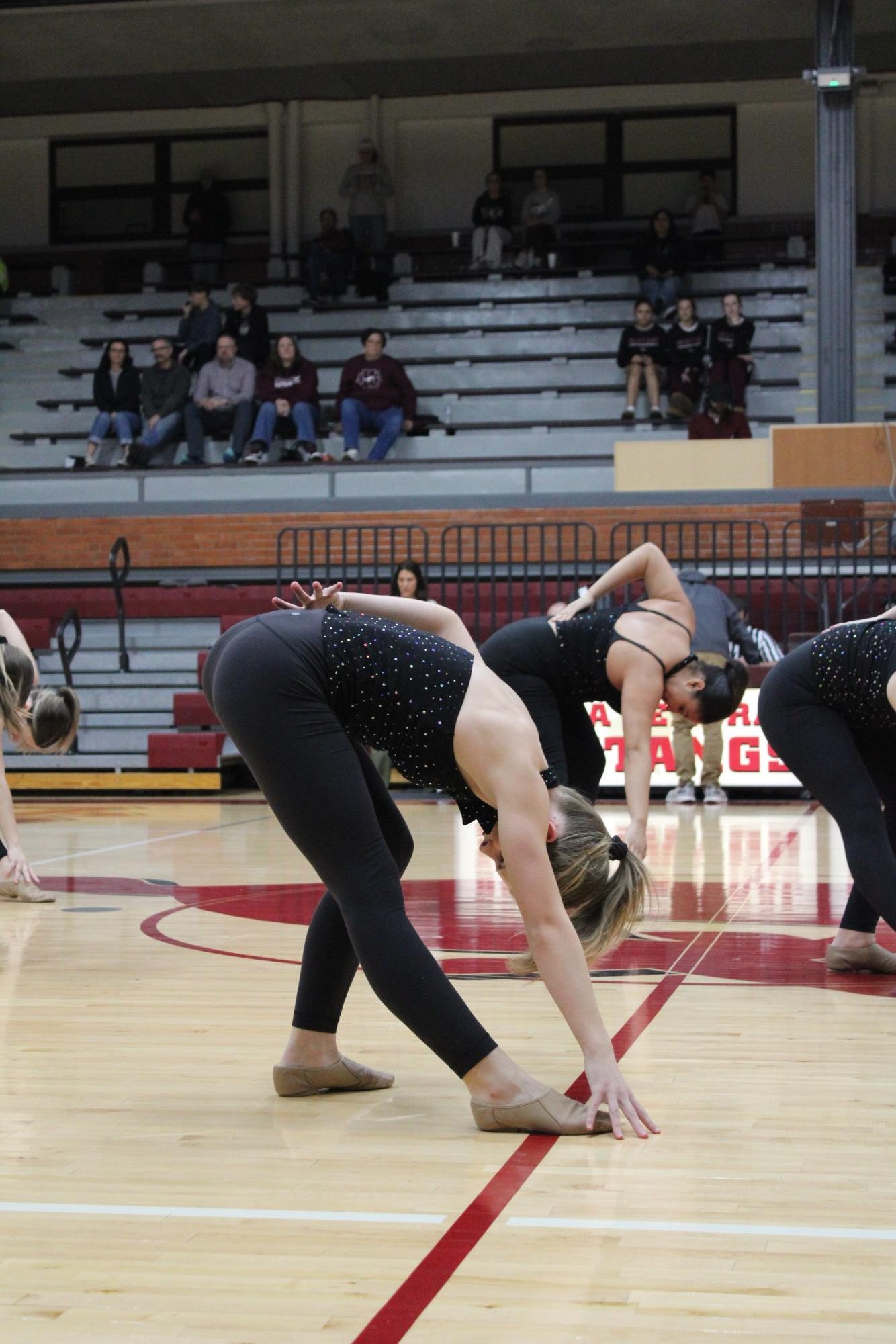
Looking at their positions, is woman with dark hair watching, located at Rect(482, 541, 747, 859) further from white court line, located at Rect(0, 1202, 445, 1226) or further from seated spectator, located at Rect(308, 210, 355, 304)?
seated spectator, located at Rect(308, 210, 355, 304)

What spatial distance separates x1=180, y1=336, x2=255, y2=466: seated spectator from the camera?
16328 mm

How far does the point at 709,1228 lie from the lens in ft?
7.65

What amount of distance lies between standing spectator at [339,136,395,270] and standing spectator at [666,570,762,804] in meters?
9.02

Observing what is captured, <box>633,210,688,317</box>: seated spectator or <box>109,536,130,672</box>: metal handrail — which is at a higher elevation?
<box>633,210,688,317</box>: seated spectator

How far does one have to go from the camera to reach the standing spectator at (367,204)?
735 inches

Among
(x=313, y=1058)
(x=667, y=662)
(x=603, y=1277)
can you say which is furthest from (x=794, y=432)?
(x=603, y=1277)

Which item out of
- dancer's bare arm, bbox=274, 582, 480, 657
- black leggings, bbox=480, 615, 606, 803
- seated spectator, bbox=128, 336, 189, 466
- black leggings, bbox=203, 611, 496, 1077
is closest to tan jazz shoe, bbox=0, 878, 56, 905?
black leggings, bbox=480, 615, 606, 803

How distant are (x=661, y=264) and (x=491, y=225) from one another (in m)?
2.19

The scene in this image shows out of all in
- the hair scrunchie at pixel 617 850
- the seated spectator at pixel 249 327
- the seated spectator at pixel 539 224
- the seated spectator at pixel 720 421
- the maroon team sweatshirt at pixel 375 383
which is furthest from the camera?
the seated spectator at pixel 539 224

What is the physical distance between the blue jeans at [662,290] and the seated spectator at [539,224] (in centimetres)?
167

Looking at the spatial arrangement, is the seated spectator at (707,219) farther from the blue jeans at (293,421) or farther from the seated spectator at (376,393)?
Result: the blue jeans at (293,421)

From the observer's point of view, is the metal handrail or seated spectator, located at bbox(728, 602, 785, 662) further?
the metal handrail

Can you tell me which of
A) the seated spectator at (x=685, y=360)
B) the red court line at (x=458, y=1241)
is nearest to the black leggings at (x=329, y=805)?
the red court line at (x=458, y=1241)

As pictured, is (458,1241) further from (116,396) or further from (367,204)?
(367,204)
